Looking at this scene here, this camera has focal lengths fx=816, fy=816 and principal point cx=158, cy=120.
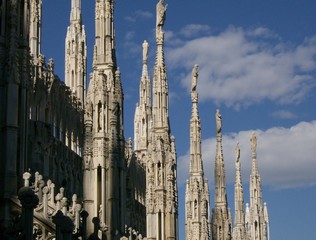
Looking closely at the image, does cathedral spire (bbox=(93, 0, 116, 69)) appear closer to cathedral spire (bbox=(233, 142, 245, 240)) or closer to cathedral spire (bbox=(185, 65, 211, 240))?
cathedral spire (bbox=(185, 65, 211, 240))

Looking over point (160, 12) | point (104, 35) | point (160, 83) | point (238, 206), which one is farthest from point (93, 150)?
point (238, 206)

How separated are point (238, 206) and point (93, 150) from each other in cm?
2870

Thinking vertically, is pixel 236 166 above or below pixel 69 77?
below

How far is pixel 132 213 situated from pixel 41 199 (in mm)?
28763

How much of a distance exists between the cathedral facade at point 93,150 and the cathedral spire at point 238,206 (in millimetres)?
66

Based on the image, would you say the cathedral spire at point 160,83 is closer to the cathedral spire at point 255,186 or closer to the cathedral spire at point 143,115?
the cathedral spire at point 143,115

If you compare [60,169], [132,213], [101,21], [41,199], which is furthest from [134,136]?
[41,199]

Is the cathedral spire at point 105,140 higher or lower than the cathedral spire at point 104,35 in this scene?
lower

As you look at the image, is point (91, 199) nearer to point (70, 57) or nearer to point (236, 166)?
point (70, 57)

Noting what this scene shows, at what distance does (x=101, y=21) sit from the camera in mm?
24578

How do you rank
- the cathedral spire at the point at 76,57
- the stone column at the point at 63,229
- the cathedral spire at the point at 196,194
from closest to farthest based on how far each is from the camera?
1. the stone column at the point at 63,229
2. the cathedral spire at the point at 196,194
3. the cathedral spire at the point at 76,57

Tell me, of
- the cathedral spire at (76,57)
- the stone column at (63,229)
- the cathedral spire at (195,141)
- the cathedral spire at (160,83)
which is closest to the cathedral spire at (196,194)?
the cathedral spire at (195,141)

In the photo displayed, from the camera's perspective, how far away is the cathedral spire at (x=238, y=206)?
4916 centimetres

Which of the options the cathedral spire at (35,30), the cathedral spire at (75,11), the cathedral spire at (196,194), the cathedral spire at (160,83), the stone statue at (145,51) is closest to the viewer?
the cathedral spire at (160,83)
